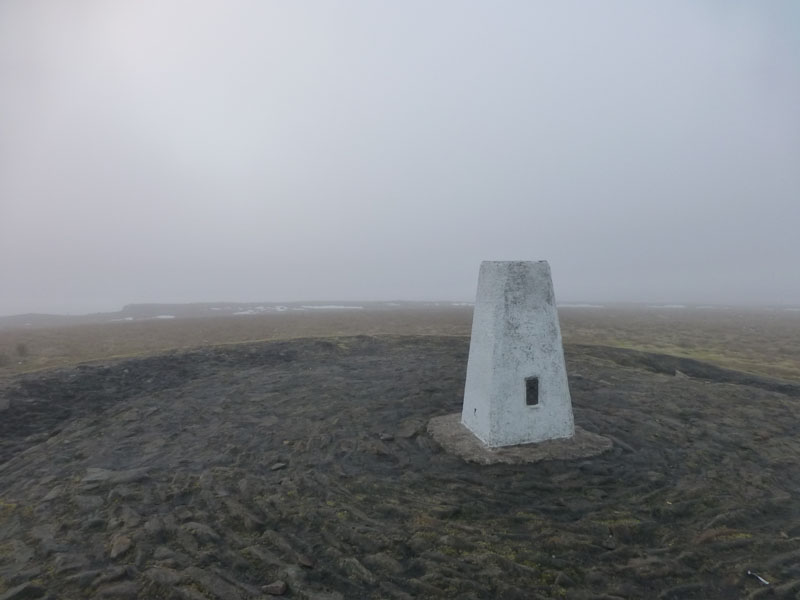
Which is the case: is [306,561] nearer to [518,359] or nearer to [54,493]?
[518,359]

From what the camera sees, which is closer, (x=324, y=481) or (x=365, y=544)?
(x=365, y=544)

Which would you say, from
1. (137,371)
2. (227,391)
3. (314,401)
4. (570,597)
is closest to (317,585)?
(570,597)

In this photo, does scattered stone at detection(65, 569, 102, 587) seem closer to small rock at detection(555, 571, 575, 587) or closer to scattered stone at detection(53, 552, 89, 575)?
scattered stone at detection(53, 552, 89, 575)

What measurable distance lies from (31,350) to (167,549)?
30.5 meters

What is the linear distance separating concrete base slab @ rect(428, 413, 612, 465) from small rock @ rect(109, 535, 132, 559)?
24.7 feet

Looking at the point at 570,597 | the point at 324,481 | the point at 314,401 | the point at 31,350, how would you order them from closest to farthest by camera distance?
1. the point at 570,597
2. the point at 324,481
3. the point at 314,401
4. the point at 31,350

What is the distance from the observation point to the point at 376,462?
10.7 metres

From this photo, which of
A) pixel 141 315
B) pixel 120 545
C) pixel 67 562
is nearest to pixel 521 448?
pixel 120 545

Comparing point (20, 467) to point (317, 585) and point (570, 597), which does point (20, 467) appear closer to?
point (317, 585)

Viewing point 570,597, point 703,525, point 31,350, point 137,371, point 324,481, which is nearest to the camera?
point 570,597

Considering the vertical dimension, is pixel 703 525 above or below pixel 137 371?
below

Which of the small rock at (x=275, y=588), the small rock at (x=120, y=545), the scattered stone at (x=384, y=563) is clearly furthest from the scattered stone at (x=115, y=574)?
the scattered stone at (x=384, y=563)

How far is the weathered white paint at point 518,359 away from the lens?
10586 millimetres

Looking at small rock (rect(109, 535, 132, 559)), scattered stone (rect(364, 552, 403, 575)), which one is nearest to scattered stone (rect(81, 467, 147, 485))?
small rock (rect(109, 535, 132, 559))
